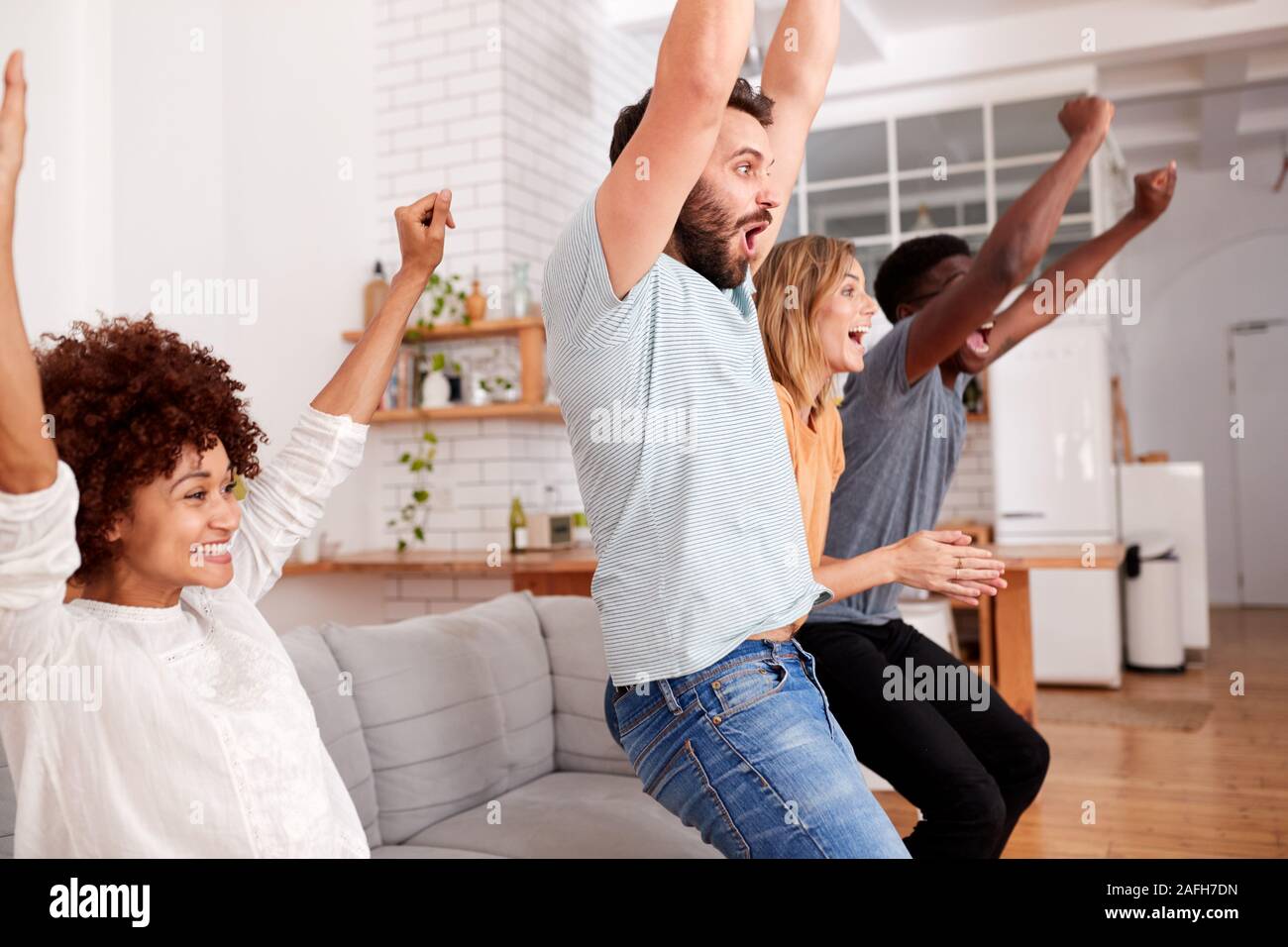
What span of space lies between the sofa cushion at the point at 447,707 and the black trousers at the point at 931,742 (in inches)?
28.1

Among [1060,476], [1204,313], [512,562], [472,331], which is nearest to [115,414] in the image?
[512,562]

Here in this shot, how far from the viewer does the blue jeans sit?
110cm

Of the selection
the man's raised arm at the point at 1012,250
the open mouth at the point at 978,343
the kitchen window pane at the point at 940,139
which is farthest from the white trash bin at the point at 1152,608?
the man's raised arm at the point at 1012,250

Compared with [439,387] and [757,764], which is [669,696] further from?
[439,387]

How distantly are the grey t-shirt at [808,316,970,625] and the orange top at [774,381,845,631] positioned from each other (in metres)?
0.28

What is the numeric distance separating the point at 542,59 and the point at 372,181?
0.93 m

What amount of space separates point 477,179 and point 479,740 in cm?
318

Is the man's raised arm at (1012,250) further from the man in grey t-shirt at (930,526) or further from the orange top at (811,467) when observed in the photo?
the orange top at (811,467)

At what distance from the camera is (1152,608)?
223 inches

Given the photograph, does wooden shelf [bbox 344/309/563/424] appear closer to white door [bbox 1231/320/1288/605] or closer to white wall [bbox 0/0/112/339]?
white wall [bbox 0/0/112/339]

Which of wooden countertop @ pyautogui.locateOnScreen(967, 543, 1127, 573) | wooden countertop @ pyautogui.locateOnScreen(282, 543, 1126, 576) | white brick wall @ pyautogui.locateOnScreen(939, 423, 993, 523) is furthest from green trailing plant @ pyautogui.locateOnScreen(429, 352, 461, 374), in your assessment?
white brick wall @ pyautogui.locateOnScreen(939, 423, 993, 523)
